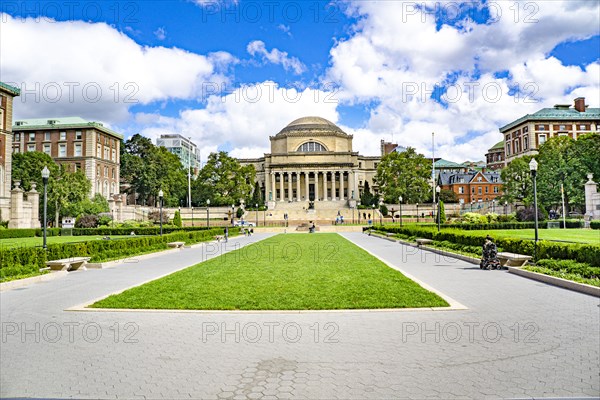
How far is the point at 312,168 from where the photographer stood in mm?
98688

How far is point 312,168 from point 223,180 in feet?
87.7

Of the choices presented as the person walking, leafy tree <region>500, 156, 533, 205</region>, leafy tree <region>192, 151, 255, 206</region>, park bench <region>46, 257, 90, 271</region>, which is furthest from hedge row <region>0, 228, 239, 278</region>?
leafy tree <region>500, 156, 533, 205</region>

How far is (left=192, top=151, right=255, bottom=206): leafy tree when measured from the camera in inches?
3002

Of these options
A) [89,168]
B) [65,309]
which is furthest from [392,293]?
[89,168]

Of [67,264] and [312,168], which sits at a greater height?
[312,168]

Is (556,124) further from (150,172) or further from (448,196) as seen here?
(150,172)

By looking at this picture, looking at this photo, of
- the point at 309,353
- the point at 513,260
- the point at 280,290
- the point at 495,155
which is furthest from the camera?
the point at 495,155

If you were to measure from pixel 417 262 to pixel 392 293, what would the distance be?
8595 mm

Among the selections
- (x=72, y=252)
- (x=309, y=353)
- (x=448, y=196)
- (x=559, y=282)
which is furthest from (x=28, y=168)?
(x=448, y=196)

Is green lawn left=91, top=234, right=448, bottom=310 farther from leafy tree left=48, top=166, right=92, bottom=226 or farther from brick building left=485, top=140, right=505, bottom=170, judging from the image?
brick building left=485, top=140, right=505, bottom=170

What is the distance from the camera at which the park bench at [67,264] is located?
16.8 meters

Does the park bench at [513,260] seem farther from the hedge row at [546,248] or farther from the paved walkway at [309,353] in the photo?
the paved walkway at [309,353]

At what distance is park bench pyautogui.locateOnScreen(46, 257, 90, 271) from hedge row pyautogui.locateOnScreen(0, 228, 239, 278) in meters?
0.50

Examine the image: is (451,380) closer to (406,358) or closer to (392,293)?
(406,358)
